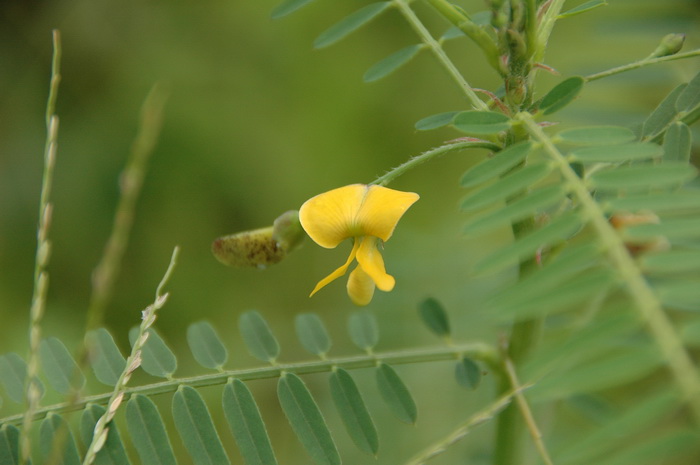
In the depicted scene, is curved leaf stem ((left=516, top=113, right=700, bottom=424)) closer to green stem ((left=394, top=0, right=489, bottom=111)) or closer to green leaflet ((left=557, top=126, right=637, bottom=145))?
green leaflet ((left=557, top=126, right=637, bottom=145))

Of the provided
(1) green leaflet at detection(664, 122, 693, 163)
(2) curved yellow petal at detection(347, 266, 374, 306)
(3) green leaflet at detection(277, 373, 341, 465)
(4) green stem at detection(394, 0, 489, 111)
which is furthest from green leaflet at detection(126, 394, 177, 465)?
(1) green leaflet at detection(664, 122, 693, 163)

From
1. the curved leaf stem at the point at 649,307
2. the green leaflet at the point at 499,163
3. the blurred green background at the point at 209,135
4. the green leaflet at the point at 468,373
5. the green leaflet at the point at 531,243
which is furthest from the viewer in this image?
the blurred green background at the point at 209,135

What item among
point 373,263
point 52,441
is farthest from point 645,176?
point 52,441

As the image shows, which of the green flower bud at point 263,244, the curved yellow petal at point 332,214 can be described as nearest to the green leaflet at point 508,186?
the curved yellow petal at point 332,214

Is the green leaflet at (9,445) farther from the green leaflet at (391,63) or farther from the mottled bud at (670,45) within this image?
the mottled bud at (670,45)

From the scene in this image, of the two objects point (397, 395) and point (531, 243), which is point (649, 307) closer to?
point (531, 243)

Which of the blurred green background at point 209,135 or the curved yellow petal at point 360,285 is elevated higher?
the blurred green background at point 209,135
